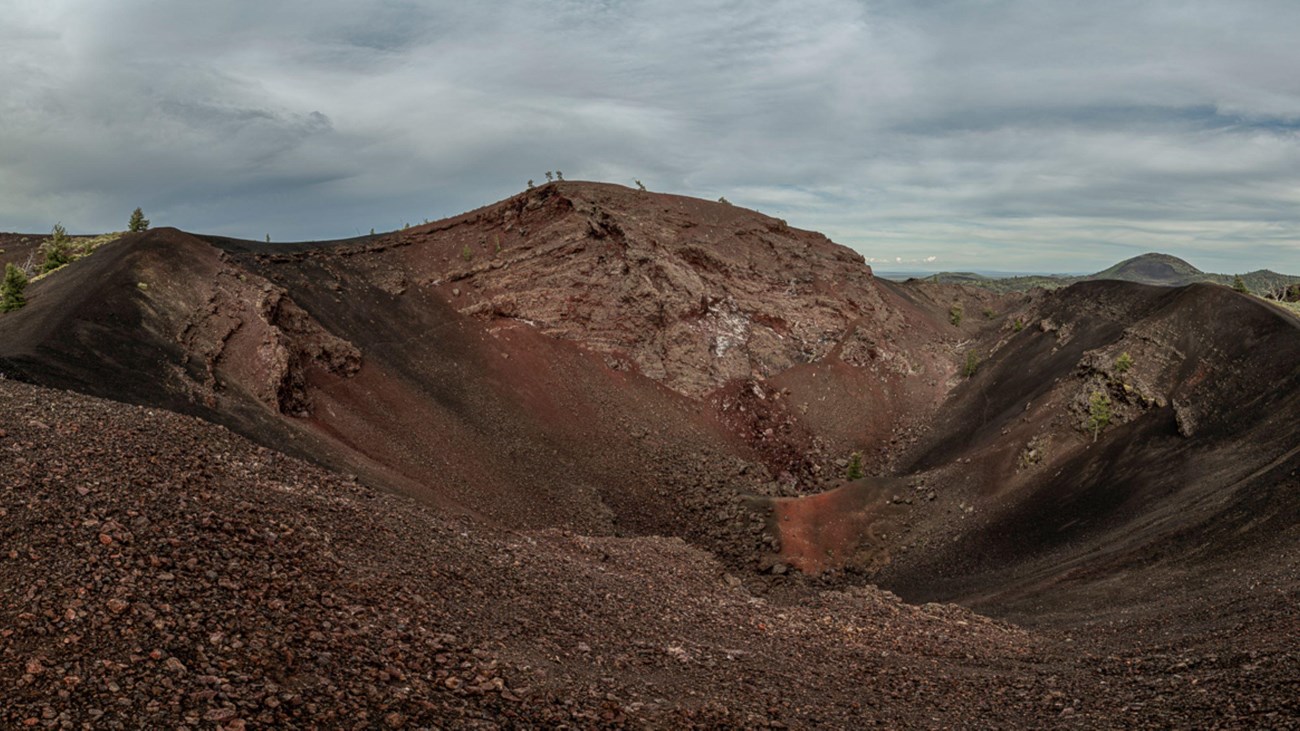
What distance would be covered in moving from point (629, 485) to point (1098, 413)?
15.8 meters

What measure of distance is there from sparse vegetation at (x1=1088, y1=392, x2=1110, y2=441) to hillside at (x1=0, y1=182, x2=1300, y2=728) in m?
0.09

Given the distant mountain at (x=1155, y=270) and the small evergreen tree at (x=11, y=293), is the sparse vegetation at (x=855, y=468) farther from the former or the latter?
the distant mountain at (x=1155, y=270)

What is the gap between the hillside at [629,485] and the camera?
6.73m

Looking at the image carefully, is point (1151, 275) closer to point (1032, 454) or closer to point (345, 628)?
point (1032, 454)

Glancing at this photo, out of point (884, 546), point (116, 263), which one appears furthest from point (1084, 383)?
point (116, 263)

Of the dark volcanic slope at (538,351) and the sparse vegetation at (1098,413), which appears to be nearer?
the dark volcanic slope at (538,351)

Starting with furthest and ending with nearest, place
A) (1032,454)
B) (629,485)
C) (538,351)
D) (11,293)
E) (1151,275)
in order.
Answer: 1. (1151,275)
2. (538,351)
3. (629,485)
4. (1032,454)
5. (11,293)

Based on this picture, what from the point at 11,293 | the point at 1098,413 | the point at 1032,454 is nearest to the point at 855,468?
the point at 1032,454

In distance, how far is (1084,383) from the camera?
86.4 feet

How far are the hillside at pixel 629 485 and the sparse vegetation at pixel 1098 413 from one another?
3.5 inches

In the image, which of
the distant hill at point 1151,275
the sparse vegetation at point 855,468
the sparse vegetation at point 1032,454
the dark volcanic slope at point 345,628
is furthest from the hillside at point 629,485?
the distant hill at point 1151,275

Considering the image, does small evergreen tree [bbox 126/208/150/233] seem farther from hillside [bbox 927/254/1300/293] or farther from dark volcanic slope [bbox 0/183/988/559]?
hillside [bbox 927/254/1300/293]

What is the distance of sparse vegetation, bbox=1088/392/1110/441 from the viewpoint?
78.4 ft

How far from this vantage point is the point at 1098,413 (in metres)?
24.0
